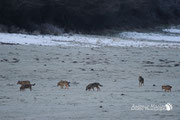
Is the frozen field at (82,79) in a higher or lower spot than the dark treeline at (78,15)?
lower

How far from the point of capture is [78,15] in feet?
113

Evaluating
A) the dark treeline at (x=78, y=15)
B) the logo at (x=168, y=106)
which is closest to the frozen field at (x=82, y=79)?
the logo at (x=168, y=106)

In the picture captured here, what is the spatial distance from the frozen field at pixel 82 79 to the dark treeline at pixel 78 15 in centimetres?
813

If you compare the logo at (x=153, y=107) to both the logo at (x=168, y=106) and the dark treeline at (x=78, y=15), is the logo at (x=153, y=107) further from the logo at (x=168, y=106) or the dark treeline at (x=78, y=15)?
the dark treeline at (x=78, y=15)

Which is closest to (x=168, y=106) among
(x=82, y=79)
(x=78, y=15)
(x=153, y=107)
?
(x=153, y=107)

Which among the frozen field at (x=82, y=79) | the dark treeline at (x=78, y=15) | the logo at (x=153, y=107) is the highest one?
the dark treeline at (x=78, y=15)

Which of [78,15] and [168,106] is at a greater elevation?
[78,15]

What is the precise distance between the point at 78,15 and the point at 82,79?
2272 centimetres

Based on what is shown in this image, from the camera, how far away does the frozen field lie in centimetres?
785

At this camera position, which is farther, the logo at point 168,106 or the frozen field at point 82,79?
the logo at point 168,106

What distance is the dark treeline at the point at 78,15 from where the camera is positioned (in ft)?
93.4

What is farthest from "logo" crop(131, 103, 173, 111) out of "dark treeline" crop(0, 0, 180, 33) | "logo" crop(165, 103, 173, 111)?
"dark treeline" crop(0, 0, 180, 33)

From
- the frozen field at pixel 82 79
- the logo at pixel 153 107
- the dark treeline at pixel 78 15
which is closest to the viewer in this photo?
the frozen field at pixel 82 79

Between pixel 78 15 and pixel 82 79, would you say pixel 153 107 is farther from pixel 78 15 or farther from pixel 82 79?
pixel 78 15
